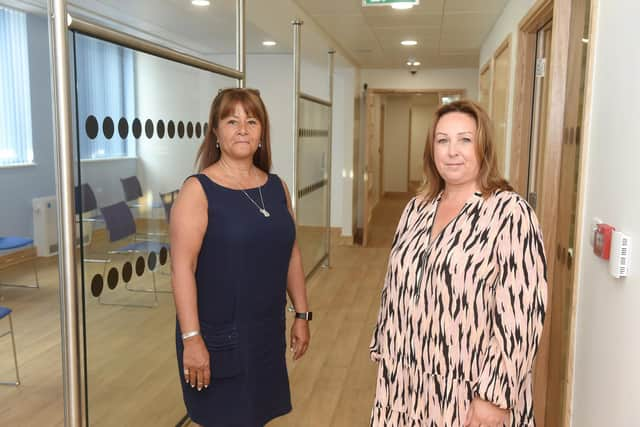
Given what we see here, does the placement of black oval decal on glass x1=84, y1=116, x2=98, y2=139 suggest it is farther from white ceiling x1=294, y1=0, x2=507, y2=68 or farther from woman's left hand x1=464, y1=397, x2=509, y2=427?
Answer: white ceiling x1=294, y1=0, x2=507, y2=68

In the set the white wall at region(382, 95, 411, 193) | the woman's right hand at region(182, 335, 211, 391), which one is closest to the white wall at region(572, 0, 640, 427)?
the woman's right hand at region(182, 335, 211, 391)

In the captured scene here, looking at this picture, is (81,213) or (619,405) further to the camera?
(81,213)

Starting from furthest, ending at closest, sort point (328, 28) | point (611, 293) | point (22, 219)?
point (328, 28) < point (22, 219) < point (611, 293)

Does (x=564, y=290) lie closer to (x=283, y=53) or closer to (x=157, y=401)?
(x=157, y=401)

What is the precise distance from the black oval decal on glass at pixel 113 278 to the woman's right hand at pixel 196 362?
49 centimetres

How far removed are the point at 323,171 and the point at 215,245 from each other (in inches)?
188

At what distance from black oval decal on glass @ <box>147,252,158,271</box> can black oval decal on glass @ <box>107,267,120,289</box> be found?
0.27 m

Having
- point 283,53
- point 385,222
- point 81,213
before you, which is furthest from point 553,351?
point 385,222

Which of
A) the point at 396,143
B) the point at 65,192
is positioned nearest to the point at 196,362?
the point at 65,192

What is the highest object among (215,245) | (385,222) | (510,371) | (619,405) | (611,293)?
(215,245)

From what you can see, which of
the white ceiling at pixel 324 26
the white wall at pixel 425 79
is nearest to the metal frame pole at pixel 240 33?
the white ceiling at pixel 324 26

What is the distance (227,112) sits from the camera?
191 centimetres

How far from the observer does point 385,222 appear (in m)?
10.6

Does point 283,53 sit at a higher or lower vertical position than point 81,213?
higher
